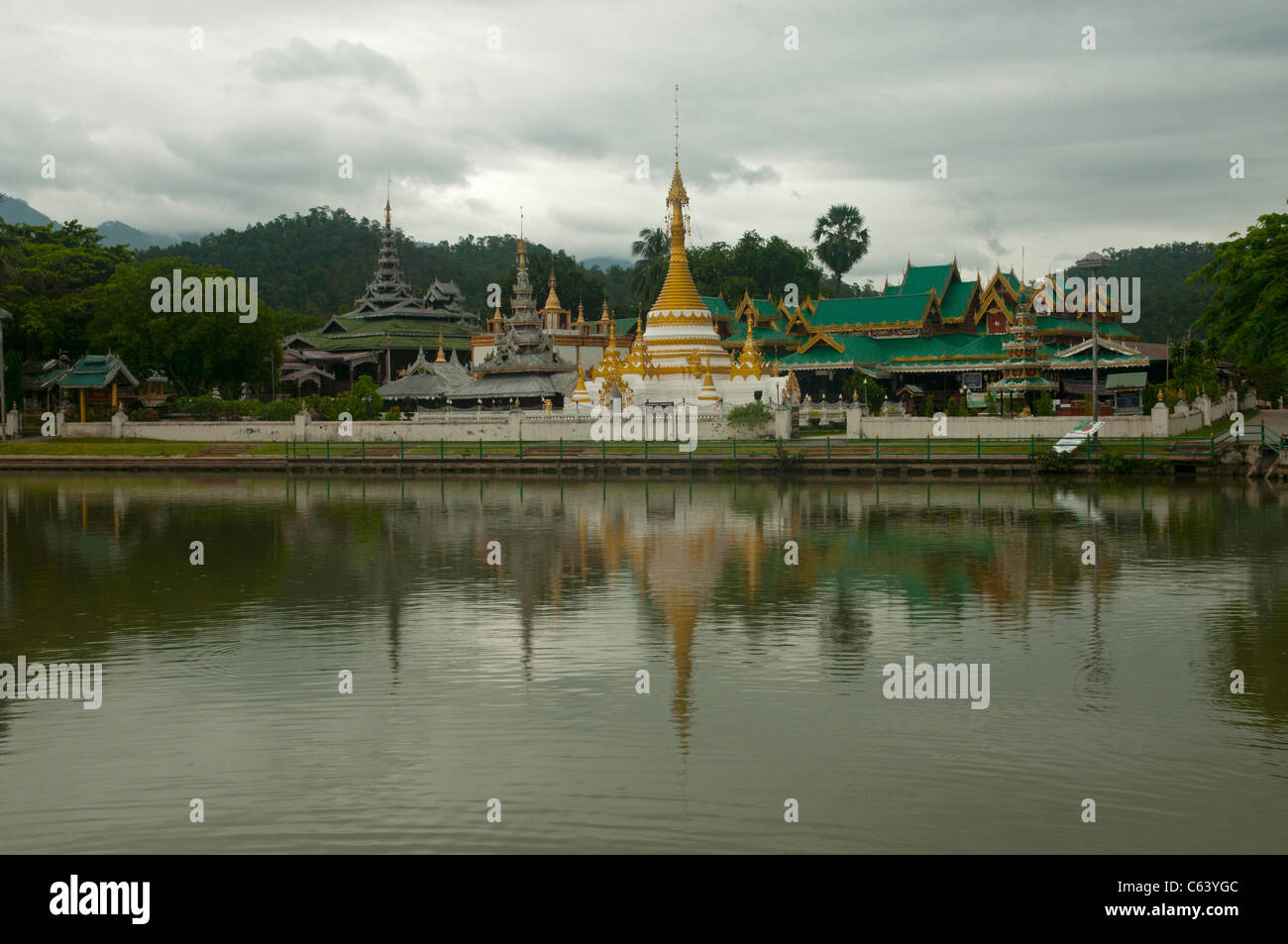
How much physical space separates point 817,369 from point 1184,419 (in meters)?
23.5

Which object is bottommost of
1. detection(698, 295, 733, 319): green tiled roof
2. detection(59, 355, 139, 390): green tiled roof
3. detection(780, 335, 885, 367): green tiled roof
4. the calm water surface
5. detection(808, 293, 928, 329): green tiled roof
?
the calm water surface

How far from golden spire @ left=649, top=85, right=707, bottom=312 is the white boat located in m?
20.8

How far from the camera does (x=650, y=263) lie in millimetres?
89938

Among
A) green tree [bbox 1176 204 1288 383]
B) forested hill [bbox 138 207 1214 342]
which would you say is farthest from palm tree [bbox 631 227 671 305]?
green tree [bbox 1176 204 1288 383]

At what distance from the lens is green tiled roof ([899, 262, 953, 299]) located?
71.1 m

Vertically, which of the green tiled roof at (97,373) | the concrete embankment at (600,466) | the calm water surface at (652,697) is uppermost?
the green tiled roof at (97,373)

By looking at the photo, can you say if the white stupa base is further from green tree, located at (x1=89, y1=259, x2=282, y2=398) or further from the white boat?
green tree, located at (x1=89, y1=259, x2=282, y2=398)

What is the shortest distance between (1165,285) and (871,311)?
216 ft

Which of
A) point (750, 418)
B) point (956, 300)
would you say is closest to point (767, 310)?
point (956, 300)

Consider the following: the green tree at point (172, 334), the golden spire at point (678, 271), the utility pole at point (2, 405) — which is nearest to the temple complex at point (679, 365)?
the golden spire at point (678, 271)

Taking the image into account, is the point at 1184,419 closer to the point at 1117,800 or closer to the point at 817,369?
the point at 817,369

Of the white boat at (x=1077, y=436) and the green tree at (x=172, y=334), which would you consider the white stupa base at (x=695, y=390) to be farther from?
the green tree at (x=172, y=334)

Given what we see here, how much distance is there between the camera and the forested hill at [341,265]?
10375 centimetres

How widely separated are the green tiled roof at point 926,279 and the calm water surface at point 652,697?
45485mm
